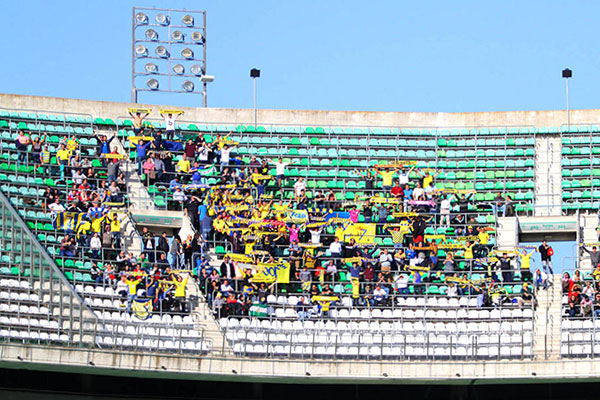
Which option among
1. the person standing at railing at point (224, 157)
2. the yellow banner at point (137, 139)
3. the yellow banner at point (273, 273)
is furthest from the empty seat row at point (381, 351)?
the yellow banner at point (137, 139)

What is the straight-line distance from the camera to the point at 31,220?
3900cm

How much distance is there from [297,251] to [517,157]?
30.8 feet

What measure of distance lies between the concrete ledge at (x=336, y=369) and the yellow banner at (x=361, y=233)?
698 cm

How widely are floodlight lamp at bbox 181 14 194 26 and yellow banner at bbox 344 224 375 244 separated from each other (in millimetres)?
11983

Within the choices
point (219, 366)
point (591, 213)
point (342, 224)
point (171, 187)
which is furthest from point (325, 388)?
point (591, 213)

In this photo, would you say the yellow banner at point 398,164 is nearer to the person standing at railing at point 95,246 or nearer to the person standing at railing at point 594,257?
the person standing at railing at point 594,257

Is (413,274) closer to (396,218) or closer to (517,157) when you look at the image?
(396,218)

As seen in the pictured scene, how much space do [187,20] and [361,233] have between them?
12.5 m

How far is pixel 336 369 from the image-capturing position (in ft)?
113

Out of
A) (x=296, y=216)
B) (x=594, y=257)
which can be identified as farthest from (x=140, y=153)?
(x=594, y=257)

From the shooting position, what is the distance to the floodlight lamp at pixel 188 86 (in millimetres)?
48344

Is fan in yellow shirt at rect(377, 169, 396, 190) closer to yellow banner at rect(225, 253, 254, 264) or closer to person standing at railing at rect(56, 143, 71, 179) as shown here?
yellow banner at rect(225, 253, 254, 264)

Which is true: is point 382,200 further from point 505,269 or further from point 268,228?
point 505,269

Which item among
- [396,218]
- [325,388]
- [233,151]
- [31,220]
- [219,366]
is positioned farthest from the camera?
[233,151]
